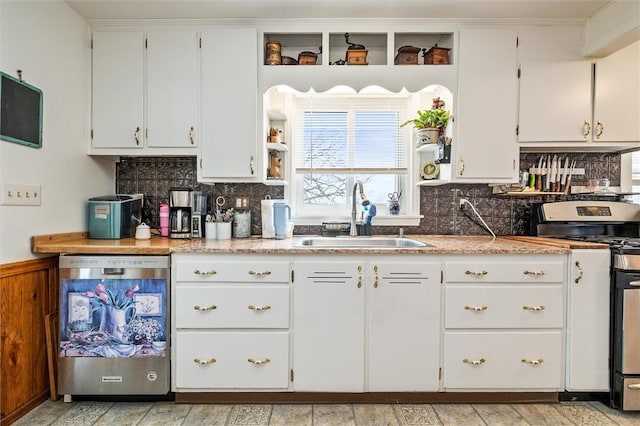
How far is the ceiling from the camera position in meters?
2.29

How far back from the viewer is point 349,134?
2.91 meters

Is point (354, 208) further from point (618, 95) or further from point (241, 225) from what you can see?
point (618, 95)

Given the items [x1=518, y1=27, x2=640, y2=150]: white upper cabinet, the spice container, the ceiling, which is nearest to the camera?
the ceiling

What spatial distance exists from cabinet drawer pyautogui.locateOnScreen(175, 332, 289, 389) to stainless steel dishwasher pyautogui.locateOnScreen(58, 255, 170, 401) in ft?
0.35

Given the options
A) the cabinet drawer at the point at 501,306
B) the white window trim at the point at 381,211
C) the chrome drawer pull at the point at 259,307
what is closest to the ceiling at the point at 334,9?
the white window trim at the point at 381,211

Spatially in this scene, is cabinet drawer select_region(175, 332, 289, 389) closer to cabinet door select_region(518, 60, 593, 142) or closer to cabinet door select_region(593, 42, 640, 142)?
cabinet door select_region(518, 60, 593, 142)

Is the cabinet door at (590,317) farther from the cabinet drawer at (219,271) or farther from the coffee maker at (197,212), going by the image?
the coffee maker at (197,212)

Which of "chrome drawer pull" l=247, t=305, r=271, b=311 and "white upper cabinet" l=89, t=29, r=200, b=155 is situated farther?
"white upper cabinet" l=89, t=29, r=200, b=155

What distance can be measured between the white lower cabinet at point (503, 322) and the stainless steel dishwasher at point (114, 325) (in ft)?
5.26

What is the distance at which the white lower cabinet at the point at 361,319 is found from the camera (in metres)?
2.10

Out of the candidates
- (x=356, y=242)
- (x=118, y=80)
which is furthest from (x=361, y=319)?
(x=118, y=80)

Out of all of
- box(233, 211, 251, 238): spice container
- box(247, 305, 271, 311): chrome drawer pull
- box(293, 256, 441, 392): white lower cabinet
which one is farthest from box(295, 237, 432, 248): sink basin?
box(247, 305, 271, 311): chrome drawer pull

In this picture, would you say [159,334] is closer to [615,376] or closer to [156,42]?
[156,42]

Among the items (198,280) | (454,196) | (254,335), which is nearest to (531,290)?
(454,196)
